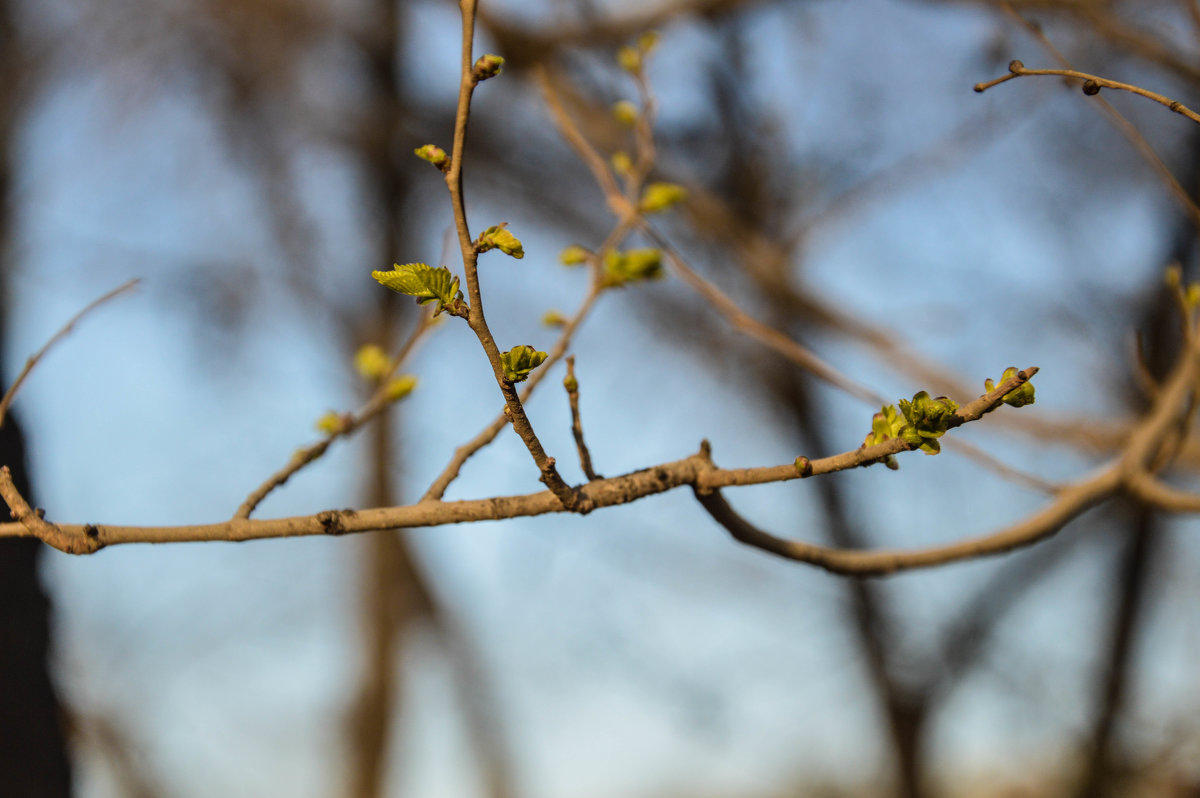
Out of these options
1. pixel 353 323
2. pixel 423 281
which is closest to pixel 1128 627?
pixel 423 281

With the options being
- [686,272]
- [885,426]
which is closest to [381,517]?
[885,426]

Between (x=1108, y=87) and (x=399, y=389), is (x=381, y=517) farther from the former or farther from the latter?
(x=1108, y=87)

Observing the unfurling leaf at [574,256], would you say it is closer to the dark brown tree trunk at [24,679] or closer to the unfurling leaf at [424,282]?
the unfurling leaf at [424,282]

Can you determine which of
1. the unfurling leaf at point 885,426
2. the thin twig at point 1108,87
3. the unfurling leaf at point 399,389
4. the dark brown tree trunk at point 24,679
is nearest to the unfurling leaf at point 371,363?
the unfurling leaf at point 399,389

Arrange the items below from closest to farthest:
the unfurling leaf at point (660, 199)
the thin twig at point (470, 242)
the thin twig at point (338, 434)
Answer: the thin twig at point (470, 242) < the thin twig at point (338, 434) < the unfurling leaf at point (660, 199)

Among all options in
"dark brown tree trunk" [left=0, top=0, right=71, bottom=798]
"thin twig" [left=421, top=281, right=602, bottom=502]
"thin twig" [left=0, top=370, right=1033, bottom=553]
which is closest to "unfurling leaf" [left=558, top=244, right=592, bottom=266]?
"thin twig" [left=421, top=281, right=602, bottom=502]

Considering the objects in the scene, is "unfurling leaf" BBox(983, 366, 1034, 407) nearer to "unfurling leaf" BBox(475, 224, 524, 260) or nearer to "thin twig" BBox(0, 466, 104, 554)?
"unfurling leaf" BBox(475, 224, 524, 260)
